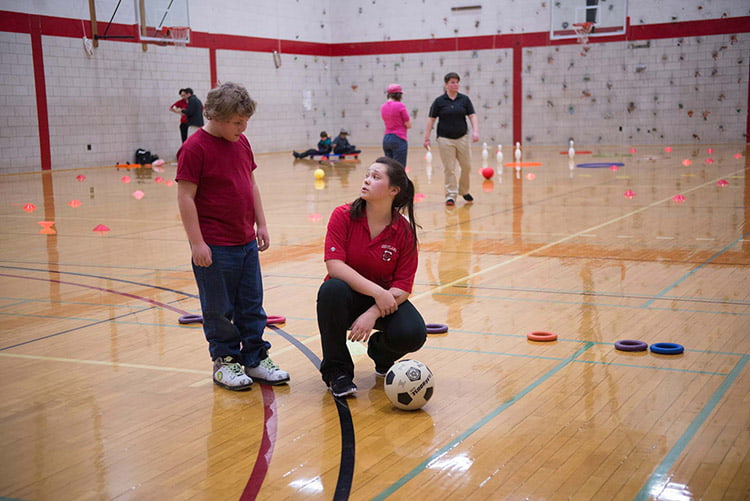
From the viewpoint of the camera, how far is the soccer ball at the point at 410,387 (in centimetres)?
350

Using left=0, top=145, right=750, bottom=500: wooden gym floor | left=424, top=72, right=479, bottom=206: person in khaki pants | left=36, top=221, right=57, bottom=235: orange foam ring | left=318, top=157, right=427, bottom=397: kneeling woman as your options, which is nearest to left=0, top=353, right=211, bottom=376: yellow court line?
Result: left=0, top=145, right=750, bottom=500: wooden gym floor

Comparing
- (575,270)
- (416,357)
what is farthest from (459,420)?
(575,270)

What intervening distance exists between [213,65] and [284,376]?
66.4 feet

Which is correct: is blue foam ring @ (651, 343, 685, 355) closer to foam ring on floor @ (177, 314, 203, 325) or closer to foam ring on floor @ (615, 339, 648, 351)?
foam ring on floor @ (615, 339, 648, 351)

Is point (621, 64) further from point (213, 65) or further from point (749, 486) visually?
point (749, 486)

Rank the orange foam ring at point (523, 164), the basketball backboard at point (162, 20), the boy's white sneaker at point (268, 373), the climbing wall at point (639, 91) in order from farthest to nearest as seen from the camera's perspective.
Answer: the climbing wall at point (639, 91), the basketball backboard at point (162, 20), the orange foam ring at point (523, 164), the boy's white sneaker at point (268, 373)

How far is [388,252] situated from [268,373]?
0.84 meters

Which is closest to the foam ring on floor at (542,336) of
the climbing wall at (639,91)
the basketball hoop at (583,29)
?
the basketball hoop at (583,29)

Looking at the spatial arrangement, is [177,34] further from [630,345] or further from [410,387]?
[410,387]

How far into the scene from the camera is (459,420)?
3.40 meters

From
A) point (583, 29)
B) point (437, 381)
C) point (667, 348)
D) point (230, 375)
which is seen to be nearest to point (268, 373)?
point (230, 375)

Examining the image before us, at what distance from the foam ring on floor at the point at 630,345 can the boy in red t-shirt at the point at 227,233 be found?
179cm

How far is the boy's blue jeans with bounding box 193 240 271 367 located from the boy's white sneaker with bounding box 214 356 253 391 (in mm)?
37

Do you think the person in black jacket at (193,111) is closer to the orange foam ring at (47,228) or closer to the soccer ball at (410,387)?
the orange foam ring at (47,228)
